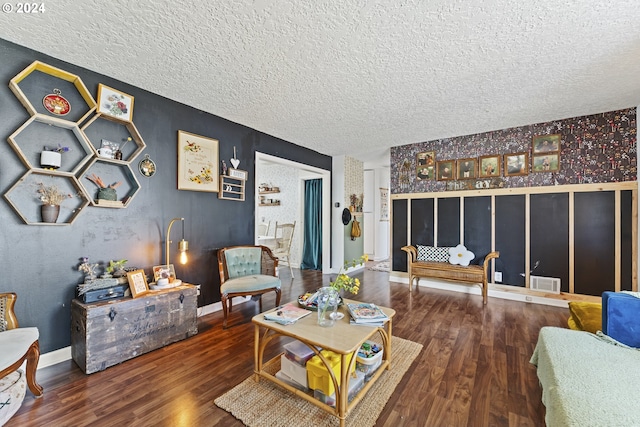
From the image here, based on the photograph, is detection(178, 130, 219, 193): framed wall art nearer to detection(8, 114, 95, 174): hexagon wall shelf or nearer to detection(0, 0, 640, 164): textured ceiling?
detection(0, 0, 640, 164): textured ceiling

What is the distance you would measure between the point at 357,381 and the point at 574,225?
155 inches

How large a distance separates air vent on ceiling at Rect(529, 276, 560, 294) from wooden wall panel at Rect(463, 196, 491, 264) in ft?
2.27

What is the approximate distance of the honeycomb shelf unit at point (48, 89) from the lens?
1988 mm

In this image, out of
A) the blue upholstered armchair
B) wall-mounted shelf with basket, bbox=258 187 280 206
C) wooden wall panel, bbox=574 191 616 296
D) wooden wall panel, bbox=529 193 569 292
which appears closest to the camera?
the blue upholstered armchair

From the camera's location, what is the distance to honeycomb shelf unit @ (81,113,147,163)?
235 centimetres

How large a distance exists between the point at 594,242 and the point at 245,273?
472cm

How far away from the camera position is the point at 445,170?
450cm

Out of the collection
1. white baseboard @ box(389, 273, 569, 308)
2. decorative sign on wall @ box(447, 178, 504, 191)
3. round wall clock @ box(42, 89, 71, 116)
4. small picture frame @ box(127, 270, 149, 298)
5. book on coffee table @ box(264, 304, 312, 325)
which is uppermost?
round wall clock @ box(42, 89, 71, 116)

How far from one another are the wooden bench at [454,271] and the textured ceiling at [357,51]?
7.15 ft

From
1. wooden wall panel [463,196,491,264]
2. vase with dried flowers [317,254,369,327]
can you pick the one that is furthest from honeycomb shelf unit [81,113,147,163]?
wooden wall panel [463,196,491,264]

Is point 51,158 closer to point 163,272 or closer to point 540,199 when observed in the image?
point 163,272

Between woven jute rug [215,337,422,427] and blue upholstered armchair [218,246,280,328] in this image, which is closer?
woven jute rug [215,337,422,427]

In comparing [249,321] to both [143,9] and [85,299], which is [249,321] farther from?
[143,9]

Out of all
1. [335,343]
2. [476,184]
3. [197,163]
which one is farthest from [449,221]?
[197,163]
